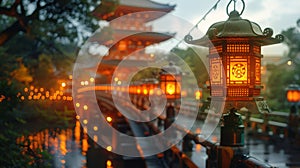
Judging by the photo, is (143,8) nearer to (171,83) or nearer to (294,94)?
(171,83)

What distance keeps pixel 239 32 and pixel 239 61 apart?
1.06 feet

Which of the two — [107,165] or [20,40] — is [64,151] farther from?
[20,40]

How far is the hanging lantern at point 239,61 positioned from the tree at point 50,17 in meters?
6.12

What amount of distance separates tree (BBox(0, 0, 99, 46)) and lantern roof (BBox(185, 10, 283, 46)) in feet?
19.6

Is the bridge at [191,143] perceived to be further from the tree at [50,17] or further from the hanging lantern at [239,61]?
the tree at [50,17]

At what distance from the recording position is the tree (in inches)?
354

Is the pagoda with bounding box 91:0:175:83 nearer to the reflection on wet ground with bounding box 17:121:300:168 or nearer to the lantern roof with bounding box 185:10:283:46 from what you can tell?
the reflection on wet ground with bounding box 17:121:300:168

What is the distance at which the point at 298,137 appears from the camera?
9703 millimetres

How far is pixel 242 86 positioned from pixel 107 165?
914 cm

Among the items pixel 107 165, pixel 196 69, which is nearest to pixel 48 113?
pixel 107 165

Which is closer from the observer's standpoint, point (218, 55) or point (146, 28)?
point (218, 55)

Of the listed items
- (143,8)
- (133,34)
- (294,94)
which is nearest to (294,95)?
(294,94)

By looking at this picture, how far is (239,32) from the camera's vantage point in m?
3.92

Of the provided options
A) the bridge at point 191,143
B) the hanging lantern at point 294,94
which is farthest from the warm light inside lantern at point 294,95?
the bridge at point 191,143
